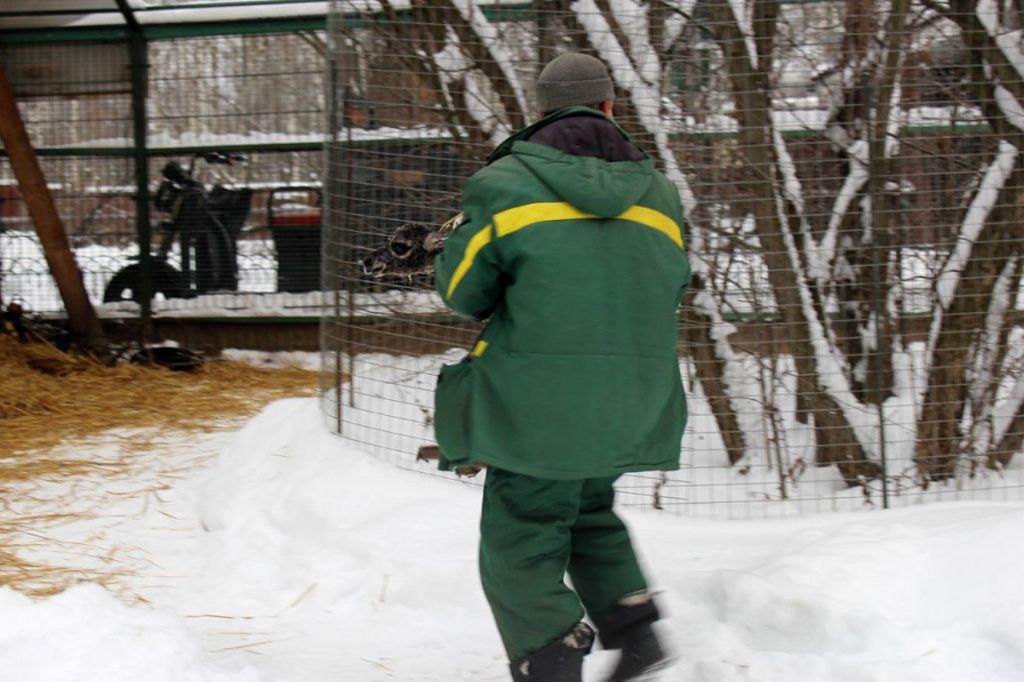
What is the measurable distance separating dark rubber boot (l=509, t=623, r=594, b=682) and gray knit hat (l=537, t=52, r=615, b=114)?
133 cm

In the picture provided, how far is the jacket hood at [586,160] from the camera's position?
2.51 m

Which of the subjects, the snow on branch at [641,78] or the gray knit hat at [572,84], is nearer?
the gray knit hat at [572,84]

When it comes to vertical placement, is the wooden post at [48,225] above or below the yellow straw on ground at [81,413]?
above

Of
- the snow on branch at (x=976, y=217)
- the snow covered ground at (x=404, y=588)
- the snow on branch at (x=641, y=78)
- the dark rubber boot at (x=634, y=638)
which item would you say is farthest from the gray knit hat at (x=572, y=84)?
the snow on branch at (x=976, y=217)

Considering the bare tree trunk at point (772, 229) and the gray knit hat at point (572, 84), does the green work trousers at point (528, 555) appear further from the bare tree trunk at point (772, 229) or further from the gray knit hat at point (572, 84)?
the bare tree trunk at point (772, 229)

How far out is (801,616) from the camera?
3289mm

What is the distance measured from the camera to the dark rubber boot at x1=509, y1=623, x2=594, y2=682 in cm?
267

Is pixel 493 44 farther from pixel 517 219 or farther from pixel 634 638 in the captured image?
pixel 634 638

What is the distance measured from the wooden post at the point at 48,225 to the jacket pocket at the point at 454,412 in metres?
6.01

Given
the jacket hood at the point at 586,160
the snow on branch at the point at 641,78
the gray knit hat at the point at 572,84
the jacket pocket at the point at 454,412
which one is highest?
the snow on branch at the point at 641,78

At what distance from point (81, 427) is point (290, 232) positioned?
8.75 feet

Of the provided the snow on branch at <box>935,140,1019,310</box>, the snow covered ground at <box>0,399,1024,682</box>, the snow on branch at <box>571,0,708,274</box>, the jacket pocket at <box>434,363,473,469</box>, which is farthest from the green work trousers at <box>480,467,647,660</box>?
the snow on branch at <box>935,140,1019,310</box>

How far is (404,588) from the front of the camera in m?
3.83

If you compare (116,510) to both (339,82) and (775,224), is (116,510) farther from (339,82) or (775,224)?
(775,224)
